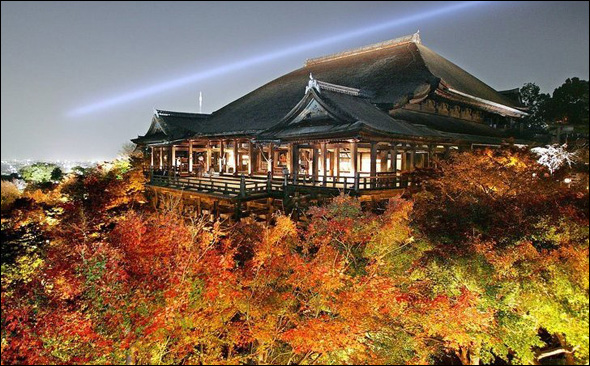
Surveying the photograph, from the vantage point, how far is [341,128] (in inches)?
731

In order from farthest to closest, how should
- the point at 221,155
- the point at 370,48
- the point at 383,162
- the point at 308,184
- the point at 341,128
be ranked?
the point at 370,48
the point at 221,155
the point at 383,162
the point at 308,184
the point at 341,128

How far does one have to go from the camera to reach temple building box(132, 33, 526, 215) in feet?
64.4

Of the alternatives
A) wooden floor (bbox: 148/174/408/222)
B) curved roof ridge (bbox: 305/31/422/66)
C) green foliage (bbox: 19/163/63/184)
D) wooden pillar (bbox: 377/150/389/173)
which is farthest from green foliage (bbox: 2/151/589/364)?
green foliage (bbox: 19/163/63/184)

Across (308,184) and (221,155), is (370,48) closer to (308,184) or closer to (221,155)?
(221,155)

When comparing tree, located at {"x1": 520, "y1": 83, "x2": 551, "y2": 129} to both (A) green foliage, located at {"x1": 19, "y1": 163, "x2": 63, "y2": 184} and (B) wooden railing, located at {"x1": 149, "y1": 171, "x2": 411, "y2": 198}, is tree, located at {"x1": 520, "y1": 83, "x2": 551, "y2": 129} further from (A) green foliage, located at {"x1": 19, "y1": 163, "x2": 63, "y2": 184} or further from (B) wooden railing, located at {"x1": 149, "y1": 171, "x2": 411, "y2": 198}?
(A) green foliage, located at {"x1": 19, "y1": 163, "x2": 63, "y2": 184}

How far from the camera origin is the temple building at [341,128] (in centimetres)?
1964

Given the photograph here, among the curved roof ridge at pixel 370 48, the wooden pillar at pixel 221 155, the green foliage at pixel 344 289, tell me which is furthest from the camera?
the curved roof ridge at pixel 370 48

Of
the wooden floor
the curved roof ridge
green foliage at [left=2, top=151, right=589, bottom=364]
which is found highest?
the curved roof ridge

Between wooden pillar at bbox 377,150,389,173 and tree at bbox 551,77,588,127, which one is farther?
tree at bbox 551,77,588,127

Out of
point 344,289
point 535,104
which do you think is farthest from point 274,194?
point 535,104

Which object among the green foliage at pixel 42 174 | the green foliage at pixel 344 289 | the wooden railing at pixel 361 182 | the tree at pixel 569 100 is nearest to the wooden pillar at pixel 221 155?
the wooden railing at pixel 361 182

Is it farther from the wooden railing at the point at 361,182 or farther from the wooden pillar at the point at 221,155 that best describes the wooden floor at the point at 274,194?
the wooden pillar at the point at 221,155

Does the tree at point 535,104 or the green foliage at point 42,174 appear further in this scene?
the tree at point 535,104

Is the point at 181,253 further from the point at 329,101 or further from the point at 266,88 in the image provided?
the point at 266,88
